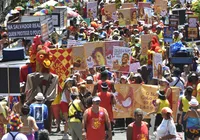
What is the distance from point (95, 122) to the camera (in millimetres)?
15094

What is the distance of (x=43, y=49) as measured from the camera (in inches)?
727

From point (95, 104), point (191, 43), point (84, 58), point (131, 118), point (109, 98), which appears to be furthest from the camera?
point (191, 43)

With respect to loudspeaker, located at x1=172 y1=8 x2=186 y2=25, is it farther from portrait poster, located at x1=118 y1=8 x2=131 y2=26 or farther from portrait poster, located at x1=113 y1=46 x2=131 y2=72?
portrait poster, located at x1=113 y1=46 x2=131 y2=72

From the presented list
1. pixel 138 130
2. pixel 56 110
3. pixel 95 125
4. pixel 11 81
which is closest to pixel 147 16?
pixel 56 110

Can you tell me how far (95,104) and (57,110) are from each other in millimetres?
4400

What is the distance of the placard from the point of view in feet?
74.8

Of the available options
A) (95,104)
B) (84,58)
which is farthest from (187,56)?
(95,104)

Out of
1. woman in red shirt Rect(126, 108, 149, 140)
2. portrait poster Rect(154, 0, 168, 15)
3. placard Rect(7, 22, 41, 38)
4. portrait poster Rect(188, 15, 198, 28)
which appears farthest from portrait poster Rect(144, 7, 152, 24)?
woman in red shirt Rect(126, 108, 149, 140)

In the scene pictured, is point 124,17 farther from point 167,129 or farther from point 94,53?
point 167,129

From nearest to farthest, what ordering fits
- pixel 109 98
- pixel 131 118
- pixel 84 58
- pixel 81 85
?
pixel 109 98, pixel 81 85, pixel 131 118, pixel 84 58

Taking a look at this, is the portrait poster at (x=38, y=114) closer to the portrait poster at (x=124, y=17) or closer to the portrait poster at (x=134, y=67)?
the portrait poster at (x=134, y=67)

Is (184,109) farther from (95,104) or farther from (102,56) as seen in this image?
(102,56)

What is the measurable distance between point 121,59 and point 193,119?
5671 mm

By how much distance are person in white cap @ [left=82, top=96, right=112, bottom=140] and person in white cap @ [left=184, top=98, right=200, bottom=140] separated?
171 centimetres
